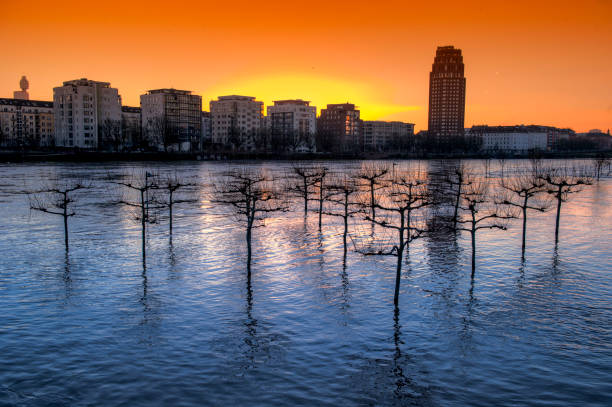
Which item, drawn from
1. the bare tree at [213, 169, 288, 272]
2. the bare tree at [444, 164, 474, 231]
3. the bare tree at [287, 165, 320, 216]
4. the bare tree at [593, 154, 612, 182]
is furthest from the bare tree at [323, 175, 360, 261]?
the bare tree at [593, 154, 612, 182]

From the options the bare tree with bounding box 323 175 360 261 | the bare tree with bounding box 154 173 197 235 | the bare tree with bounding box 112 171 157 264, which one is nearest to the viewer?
the bare tree with bounding box 112 171 157 264

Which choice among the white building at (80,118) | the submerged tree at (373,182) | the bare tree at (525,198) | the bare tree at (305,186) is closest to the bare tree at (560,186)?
the bare tree at (525,198)

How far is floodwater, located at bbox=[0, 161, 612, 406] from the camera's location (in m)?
15.1

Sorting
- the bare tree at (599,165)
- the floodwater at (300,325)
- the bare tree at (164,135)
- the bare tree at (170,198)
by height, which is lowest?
the floodwater at (300,325)

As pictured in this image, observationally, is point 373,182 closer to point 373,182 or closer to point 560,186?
point 373,182

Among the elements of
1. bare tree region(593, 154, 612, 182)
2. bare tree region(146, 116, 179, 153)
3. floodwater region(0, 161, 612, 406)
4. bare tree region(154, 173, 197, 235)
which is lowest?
floodwater region(0, 161, 612, 406)

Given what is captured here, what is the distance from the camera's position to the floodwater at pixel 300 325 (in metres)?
15.1

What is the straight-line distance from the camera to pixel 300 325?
65.4 feet

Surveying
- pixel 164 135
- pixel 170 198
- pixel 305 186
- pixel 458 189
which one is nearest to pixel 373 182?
pixel 305 186

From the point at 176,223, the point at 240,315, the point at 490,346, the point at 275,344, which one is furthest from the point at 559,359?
the point at 176,223

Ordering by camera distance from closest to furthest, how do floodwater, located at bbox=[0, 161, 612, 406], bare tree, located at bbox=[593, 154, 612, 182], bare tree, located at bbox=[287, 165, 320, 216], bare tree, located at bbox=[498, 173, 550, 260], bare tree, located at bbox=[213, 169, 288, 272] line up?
1. floodwater, located at bbox=[0, 161, 612, 406]
2. bare tree, located at bbox=[213, 169, 288, 272]
3. bare tree, located at bbox=[498, 173, 550, 260]
4. bare tree, located at bbox=[287, 165, 320, 216]
5. bare tree, located at bbox=[593, 154, 612, 182]

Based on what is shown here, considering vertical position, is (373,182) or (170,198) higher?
(373,182)

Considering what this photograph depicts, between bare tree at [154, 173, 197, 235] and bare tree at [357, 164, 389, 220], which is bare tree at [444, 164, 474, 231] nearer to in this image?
bare tree at [357, 164, 389, 220]

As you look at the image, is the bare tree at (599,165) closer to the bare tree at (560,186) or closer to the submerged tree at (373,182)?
the bare tree at (560,186)
